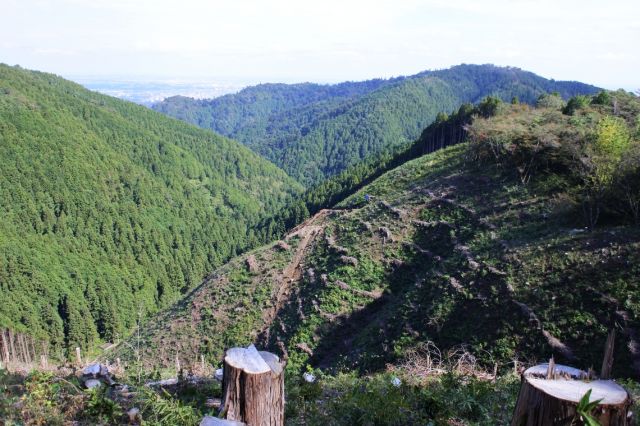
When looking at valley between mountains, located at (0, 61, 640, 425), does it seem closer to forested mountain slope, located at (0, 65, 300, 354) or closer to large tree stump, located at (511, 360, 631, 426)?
large tree stump, located at (511, 360, 631, 426)

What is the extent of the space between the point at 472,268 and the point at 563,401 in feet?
59.7

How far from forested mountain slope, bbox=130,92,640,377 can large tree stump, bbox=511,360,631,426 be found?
11.8m

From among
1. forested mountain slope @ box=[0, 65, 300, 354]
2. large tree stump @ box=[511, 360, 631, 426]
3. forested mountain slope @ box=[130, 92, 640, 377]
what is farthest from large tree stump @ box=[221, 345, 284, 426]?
forested mountain slope @ box=[0, 65, 300, 354]

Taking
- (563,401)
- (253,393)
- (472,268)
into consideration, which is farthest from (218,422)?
(472,268)

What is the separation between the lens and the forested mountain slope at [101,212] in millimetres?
60938

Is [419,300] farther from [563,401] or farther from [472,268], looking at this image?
[563,401]

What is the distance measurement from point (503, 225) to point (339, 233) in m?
10.6

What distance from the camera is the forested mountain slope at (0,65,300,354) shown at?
200ft

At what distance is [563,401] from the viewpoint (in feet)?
7.61

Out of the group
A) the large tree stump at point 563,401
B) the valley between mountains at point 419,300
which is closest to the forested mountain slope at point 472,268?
the valley between mountains at point 419,300

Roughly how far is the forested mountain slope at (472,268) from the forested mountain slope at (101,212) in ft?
80.6

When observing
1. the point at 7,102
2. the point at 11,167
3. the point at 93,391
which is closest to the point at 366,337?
the point at 93,391

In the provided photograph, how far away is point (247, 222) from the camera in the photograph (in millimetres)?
116312

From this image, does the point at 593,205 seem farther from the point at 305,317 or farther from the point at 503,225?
the point at 305,317
